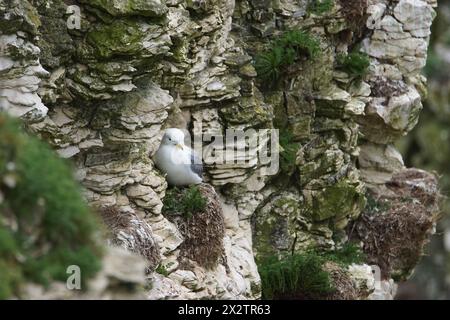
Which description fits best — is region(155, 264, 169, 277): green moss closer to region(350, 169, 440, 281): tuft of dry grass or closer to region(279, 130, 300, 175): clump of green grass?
region(279, 130, 300, 175): clump of green grass

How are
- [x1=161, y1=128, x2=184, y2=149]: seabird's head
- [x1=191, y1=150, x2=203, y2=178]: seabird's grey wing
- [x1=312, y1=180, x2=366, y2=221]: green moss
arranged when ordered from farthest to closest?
[x1=312, y1=180, x2=366, y2=221]: green moss → [x1=191, y1=150, x2=203, y2=178]: seabird's grey wing → [x1=161, y1=128, x2=184, y2=149]: seabird's head

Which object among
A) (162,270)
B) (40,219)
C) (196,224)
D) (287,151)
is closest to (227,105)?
(287,151)

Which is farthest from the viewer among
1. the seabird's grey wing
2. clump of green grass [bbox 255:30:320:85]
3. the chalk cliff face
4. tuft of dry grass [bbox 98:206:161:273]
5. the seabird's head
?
clump of green grass [bbox 255:30:320:85]

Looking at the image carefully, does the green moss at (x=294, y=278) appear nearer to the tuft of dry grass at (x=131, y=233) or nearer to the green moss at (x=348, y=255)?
the green moss at (x=348, y=255)

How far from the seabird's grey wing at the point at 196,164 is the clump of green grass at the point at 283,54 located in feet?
6.68

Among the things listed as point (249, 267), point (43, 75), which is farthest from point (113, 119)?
point (249, 267)

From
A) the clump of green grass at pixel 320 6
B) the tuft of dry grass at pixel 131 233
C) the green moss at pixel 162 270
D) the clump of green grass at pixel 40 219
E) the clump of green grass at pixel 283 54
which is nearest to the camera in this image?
the clump of green grass at pixel 40 219

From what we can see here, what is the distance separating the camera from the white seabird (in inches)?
481

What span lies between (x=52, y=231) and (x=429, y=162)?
22660 millimetres

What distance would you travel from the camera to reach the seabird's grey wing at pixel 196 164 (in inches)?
492

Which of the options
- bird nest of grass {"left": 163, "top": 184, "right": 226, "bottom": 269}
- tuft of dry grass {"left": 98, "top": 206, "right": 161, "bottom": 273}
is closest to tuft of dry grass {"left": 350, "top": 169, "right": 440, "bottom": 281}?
bird nest of grass {"left": 163, "top": 184, "right": 226, "bottom": 269}

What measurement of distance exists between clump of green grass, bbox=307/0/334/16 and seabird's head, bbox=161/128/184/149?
11.8ft

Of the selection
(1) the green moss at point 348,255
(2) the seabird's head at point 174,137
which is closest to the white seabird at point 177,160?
(2) the seabird's head at point 174,137

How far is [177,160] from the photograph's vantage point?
483 inches
